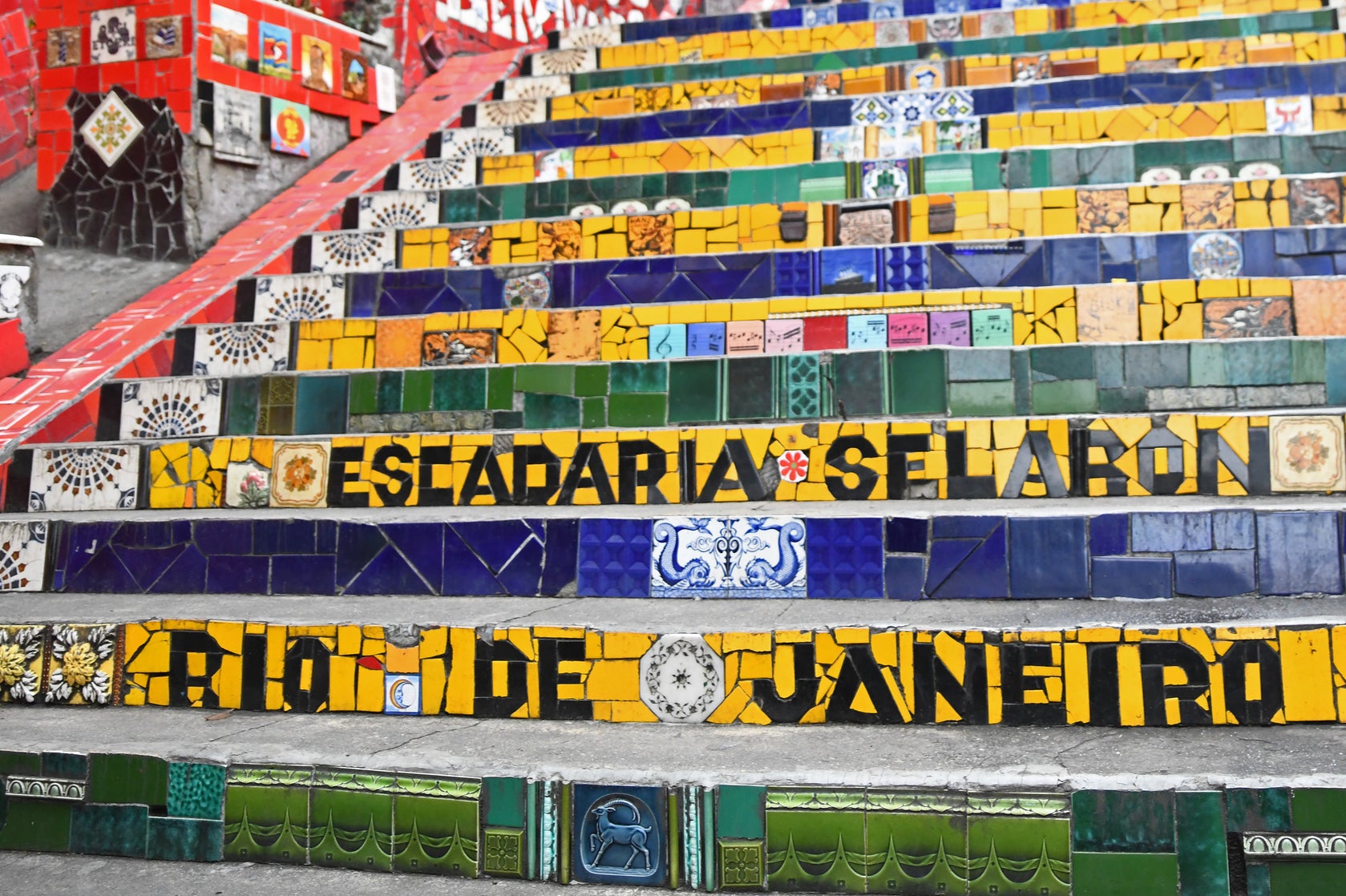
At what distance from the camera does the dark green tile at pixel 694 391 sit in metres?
3.57

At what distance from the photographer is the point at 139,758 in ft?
7.83

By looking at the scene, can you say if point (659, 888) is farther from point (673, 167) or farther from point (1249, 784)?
point (673, 167)

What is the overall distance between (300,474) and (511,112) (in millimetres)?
3269

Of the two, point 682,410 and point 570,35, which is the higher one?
point 570,35

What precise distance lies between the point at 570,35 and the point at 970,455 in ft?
18.0

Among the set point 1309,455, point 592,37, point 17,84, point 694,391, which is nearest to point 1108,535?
point 1309,455

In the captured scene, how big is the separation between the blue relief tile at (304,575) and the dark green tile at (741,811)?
4.71 feet

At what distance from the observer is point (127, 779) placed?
2391 mm

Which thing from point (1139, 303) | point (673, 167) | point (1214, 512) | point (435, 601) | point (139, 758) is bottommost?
point (139, 758)

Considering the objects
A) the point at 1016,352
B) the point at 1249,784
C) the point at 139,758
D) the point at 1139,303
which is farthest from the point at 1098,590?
the point at 139,758

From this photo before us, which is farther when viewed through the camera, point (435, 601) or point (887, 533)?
point (435, 601)

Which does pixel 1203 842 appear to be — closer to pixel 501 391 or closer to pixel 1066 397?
pixel 1066 397

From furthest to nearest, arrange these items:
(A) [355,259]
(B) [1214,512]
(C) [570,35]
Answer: (C) [570,35]
(A) [355,259]
(B) [1214,512]

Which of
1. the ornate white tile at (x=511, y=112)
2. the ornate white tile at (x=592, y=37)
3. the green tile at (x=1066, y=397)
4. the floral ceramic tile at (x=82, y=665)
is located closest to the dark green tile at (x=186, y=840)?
the floral ceramic tile at (x=82, y=665)
